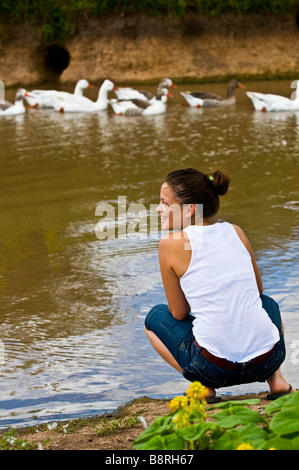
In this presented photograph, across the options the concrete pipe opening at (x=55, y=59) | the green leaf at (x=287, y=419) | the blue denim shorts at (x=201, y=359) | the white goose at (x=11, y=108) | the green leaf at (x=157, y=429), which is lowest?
the white goose at (x=11, y=108)

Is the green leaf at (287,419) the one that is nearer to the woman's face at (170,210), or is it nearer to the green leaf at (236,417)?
the green leaf at (236,417)

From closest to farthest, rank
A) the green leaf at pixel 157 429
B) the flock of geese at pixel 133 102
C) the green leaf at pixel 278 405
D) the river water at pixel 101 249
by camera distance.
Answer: the green leaf at pixel 157 429 < the green leaf at pixel 278 405 < the river water at pixel 101 249 < the flock of geese at pixel 133 102

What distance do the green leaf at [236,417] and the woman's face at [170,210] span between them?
3.85 feet

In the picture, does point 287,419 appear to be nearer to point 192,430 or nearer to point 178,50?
point 192,430

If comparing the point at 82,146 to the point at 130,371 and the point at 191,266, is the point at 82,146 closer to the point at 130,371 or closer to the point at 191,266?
the point at 130,371

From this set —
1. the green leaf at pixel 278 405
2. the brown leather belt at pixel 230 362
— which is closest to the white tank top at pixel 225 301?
the brown leather belt at pixel 230 362

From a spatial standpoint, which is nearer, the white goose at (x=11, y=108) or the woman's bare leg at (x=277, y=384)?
the woman's bare leg at (x=277, y=384)

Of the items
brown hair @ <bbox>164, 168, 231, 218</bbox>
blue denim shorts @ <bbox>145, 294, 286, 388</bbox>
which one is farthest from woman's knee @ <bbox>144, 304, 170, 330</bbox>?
brown hair @ <bbox>164, 168, 231, 218</bbox>

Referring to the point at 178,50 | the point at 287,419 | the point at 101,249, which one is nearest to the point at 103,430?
the point at 287,419

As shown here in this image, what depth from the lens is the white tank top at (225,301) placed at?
3.15m

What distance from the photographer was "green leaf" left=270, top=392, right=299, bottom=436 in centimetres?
225

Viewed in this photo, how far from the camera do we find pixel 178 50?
1795 cm
